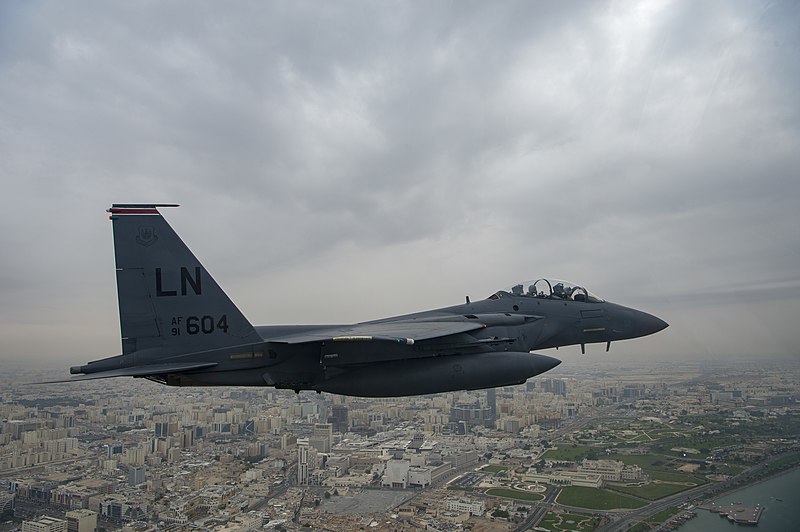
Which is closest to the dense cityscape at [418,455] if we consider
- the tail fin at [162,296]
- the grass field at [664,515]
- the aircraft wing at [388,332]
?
the grass field at [664,515]

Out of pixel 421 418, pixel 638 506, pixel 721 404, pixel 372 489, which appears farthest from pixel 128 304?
pixel 721 404

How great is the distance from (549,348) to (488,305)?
146cm

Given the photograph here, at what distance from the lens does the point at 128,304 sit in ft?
21.7

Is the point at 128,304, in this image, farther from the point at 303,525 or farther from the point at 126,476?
the point at 126,476

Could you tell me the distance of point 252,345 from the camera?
686 centimetres

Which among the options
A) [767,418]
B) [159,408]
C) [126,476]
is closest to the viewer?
[767,418]

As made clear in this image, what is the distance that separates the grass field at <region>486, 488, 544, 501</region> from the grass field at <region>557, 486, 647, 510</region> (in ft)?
1.67

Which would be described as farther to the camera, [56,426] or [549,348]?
[56,426]

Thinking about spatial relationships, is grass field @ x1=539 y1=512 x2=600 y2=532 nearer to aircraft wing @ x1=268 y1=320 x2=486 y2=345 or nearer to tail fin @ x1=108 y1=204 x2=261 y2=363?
aircraft wing @ x1=268 y1=320 x2=486 y2=345

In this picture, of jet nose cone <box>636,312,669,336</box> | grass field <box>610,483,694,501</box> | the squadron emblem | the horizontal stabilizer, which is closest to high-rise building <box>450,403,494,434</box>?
grass field <box>610,483,694,501</box>

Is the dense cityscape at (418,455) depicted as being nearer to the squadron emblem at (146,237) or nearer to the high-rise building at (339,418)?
the high-rise building at (339,418)

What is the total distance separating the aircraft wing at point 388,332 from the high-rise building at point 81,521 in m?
6.92

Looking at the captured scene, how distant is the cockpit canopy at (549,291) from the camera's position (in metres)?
8.61

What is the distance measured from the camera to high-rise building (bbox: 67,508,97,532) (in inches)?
380
